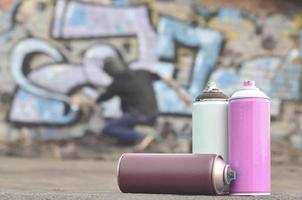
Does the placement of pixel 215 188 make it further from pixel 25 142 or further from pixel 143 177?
pixel 25 142

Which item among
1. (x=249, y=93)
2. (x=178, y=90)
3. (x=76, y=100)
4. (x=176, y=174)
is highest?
(x=178, y=90)

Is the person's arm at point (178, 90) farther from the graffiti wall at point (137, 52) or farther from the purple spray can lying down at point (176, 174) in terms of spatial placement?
the purple spray can lying down at point (176, 174)

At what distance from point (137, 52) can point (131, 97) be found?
0.68 metres

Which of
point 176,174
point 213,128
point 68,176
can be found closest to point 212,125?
point 213,128

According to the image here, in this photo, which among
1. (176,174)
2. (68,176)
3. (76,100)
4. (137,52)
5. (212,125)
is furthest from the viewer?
(137,52)

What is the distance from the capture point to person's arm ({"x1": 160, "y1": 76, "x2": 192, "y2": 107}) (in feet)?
32.8

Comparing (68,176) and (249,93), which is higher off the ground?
(249,93)

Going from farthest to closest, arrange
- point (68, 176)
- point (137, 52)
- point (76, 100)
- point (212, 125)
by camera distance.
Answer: point (137, 52) → point (76, 100) → point (68, 176) → point (212, 125)

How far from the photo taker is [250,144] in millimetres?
2596

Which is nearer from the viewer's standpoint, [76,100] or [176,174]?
[176,174]

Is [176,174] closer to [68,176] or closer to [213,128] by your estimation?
[213,128]

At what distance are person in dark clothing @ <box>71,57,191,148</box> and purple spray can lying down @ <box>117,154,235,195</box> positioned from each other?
7.16m

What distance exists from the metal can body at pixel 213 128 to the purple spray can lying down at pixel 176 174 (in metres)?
0.10

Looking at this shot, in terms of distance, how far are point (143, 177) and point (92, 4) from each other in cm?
767
